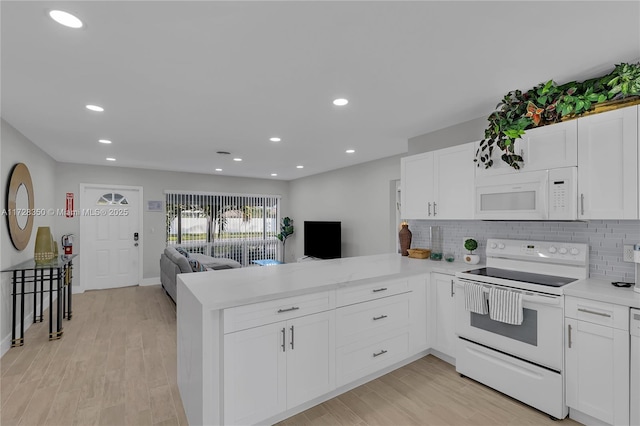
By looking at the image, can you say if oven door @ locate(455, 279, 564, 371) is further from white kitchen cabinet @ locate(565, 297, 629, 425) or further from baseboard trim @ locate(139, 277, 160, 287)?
baseboard trim @ locate(139, 277, 160, 287)

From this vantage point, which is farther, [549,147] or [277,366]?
[549,147]

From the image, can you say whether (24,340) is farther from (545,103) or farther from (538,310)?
(545,103)

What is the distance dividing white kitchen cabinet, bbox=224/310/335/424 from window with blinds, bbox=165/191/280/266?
5.66 m

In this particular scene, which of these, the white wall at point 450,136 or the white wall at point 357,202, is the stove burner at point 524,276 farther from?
the white wall at point 357,202

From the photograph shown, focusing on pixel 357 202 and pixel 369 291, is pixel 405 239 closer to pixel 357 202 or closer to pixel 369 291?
pixel 369 291

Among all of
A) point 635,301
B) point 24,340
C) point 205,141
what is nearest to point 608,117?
point 635,301

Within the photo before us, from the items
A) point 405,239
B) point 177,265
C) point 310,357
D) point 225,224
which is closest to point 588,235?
point 405,239

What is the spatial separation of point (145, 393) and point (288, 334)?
139cm

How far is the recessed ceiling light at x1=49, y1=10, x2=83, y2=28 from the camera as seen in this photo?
1527 mm

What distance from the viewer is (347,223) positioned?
6281 millimetres

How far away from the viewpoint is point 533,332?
2188 mm

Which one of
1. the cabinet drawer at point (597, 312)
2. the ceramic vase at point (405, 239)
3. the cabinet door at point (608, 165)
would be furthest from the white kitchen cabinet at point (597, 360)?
the ceramic vase at point (405, 239)

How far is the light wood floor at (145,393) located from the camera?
2.12m

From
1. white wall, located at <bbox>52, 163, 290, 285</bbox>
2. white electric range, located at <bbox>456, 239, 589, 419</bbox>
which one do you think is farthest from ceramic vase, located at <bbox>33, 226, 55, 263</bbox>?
white electric range, located at <bbox>456, 239, 589, 419</bbox>
